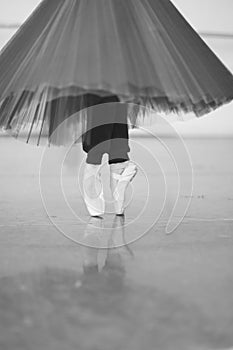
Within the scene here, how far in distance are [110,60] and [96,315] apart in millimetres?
473

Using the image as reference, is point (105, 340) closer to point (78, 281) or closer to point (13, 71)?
point (78, 281)

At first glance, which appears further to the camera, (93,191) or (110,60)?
(93,191)

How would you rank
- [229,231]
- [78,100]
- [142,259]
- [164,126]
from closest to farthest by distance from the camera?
[78,100] < [164,126] < [142,259] < [229,231]

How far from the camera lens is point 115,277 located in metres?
1.39

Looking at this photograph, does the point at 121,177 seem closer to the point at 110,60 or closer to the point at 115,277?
the point at 115,277

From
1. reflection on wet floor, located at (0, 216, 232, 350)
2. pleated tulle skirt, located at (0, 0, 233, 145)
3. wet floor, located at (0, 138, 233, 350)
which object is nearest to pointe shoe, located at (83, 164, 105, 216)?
wet floor, located at (0, 138, 233, 350)

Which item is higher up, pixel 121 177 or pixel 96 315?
pixel 121 177

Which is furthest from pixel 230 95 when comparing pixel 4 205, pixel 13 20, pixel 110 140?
pixel 13 20

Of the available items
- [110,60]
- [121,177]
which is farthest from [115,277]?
[121,177]

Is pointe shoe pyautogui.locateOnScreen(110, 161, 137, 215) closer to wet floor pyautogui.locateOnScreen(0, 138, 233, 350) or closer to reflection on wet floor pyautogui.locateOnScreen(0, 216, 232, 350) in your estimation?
wet floor pyautogui.locateOnScreen(0, 138, 233, 350)

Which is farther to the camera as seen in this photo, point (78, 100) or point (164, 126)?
point (164, 126)

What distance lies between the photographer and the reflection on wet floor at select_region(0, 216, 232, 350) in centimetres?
97

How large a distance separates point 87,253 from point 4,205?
101cm

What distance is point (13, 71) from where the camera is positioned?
1090 millimetres
